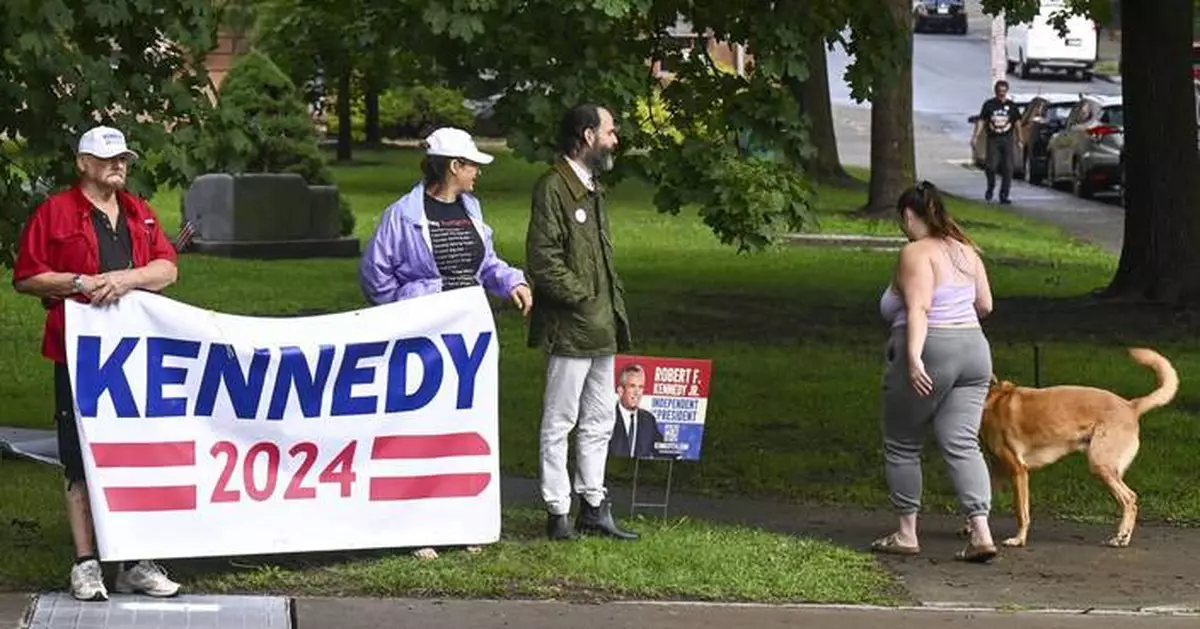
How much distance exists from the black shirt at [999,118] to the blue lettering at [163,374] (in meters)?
26.7

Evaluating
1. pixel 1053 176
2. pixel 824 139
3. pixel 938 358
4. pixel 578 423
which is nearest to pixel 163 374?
pixel 578 423

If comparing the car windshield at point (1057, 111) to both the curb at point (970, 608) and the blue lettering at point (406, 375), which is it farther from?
the blue lettering at point (406, 375)

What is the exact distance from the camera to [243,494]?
8586mm

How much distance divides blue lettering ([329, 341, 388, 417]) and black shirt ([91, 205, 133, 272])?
95cm

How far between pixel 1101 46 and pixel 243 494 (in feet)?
212

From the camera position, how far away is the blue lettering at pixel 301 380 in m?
8.65

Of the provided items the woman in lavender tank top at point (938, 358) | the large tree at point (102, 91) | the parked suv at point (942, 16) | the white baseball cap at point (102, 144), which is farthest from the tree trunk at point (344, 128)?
the parked suv at point (942, 16)

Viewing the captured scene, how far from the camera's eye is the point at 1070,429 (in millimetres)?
9656

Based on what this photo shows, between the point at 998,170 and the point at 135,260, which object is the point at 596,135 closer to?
the point at 135,260

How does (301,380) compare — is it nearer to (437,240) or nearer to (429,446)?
(429,446)

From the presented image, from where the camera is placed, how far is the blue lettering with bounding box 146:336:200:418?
8.40m

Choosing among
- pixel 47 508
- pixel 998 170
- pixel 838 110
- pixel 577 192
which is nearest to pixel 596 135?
pixel 577 192

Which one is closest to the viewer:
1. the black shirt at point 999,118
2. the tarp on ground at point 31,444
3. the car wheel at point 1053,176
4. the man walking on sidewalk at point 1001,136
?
the tarp on ground at point 31,444

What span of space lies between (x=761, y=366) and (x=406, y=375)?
6.79 metres
